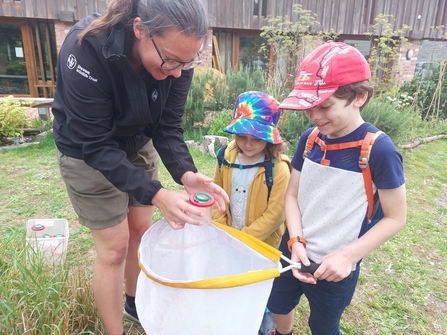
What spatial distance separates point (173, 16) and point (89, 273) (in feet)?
6.18

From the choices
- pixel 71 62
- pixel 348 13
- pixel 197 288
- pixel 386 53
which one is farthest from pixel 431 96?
pixel 197 288

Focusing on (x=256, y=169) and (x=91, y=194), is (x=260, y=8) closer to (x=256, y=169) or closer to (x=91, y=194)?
(x=256, y=169)

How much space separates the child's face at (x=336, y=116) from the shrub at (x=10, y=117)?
19.5 ft

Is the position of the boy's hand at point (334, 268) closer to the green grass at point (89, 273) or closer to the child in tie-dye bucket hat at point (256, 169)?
the child in tie-dye bucket hat at point (256, 169)

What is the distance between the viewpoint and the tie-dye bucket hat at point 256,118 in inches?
71.1

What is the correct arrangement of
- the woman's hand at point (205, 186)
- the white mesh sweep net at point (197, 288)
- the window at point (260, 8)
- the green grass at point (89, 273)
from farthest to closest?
the window at point (260, 8) < the green grass at point (89, 273) < the woman's hand at point (205, 186) < the white mesh sweep net at point (197, 288)

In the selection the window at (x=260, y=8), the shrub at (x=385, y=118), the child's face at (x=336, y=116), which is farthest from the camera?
the window at (x=260, y=8)

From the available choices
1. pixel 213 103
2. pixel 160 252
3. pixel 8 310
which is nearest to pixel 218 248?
pixel 160 252

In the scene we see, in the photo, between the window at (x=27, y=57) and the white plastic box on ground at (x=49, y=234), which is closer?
the white plastic box on ground at (x=49, y=234)

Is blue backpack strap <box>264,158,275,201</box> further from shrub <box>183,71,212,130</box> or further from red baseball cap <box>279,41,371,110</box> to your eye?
shrub <box>183,71,212,130</box>

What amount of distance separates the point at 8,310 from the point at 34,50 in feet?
35.7

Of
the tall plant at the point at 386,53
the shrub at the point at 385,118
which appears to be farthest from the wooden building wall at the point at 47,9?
the tall plant at the point at 386,53

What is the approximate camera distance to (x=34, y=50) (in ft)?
34.4

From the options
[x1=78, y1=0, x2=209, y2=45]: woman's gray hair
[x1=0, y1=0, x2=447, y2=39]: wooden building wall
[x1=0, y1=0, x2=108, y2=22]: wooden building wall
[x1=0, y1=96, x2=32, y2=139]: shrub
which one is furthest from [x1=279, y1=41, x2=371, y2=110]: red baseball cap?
[x1=0, y1=0, x2=108, y2=22]: wooden building wall
